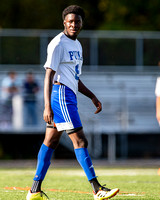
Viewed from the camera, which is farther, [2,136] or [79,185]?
[2,136]

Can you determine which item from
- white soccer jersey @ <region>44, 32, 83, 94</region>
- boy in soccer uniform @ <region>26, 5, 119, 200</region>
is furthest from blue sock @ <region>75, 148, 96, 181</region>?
white soccer jersey @ <region>44, 32, 83, 94</region>

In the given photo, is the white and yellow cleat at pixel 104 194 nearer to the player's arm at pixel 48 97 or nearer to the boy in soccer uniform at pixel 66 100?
the boy in soccer uniform at pixel 66 100

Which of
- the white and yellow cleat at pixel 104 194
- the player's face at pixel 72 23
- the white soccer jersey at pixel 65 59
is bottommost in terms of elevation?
the white and yellow cleat at pixel 104 194

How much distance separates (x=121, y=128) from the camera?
798 inches

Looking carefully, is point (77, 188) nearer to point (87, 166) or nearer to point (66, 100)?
point (87, 166)

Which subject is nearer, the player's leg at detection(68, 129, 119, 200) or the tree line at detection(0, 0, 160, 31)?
the player's leg at detection(68, 129, 119, 200)

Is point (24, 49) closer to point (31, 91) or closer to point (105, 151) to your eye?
point (31, 91)

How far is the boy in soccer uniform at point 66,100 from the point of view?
23.6 ft

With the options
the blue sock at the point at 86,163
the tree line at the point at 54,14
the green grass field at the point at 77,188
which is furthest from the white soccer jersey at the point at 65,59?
the tree line at the point at 54,14

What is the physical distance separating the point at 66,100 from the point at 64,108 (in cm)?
11

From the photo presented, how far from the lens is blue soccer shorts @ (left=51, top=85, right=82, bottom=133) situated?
725 cm

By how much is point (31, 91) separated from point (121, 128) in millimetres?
3419

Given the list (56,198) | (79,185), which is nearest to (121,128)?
(79,185)

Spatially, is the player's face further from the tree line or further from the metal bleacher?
the tree line
